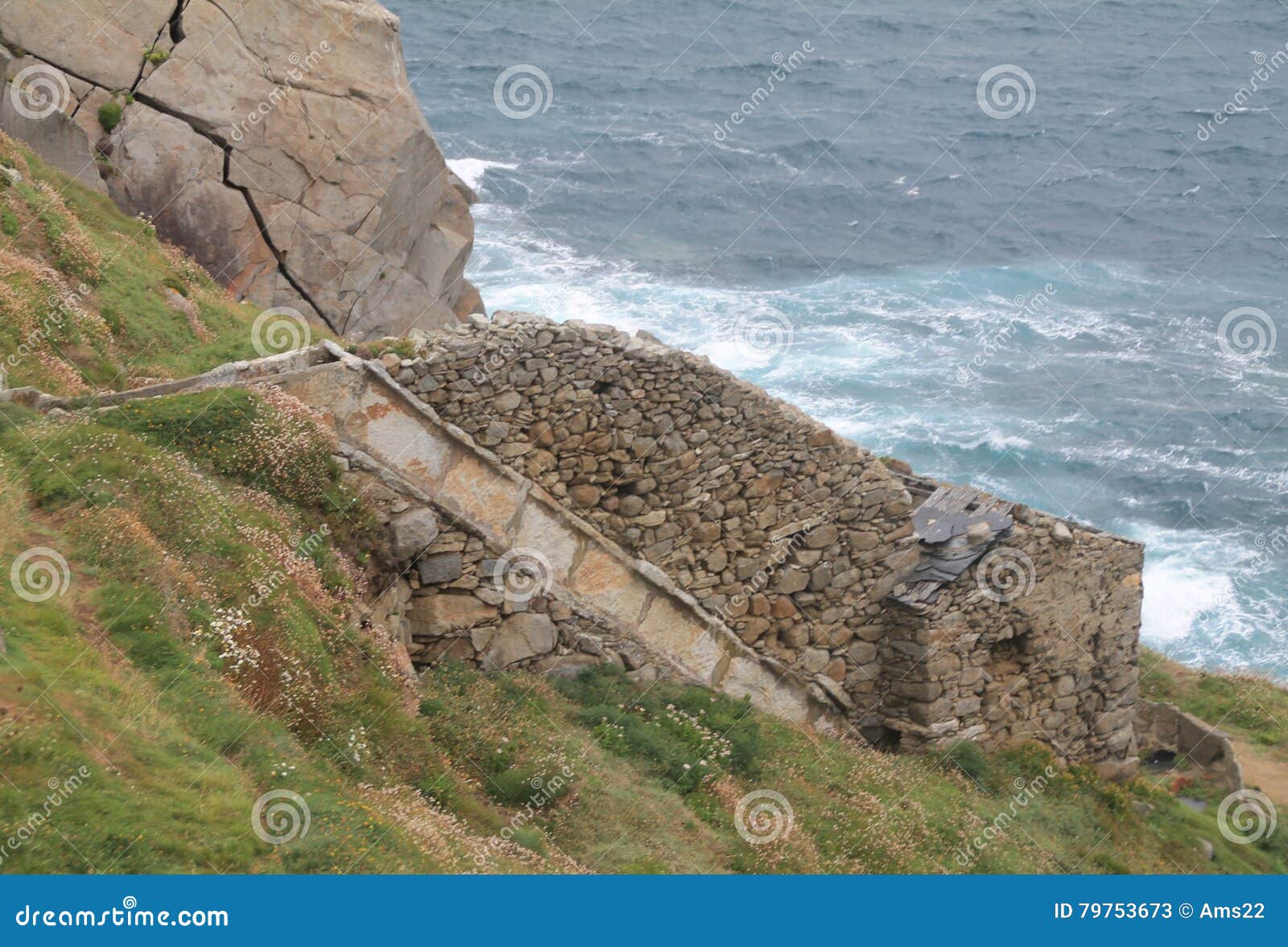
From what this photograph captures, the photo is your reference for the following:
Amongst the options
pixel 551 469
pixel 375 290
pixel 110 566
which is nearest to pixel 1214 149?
pixel 375 290

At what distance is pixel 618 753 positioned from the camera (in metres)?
13.9

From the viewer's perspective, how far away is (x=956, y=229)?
56.3m

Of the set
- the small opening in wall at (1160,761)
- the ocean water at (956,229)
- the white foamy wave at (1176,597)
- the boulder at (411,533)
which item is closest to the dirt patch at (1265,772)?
the small opening in wall at (1160,761)

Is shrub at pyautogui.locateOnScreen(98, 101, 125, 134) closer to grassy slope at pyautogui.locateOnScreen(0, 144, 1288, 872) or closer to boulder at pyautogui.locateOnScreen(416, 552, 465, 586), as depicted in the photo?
grassy slope at pyautogui.locateOnScreen(0, 144, 1288, 872)

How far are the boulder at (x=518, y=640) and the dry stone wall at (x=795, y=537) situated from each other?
4.96 ft

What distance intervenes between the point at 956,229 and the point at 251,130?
3954cm

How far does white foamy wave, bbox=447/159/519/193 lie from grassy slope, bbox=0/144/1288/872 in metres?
38.1

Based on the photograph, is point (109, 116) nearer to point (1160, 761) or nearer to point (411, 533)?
point (411, 533)

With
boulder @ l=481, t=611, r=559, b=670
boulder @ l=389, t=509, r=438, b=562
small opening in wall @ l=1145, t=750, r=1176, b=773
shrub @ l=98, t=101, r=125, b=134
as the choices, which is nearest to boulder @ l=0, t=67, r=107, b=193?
shrub @ l=98, t=101, r=125, b=134

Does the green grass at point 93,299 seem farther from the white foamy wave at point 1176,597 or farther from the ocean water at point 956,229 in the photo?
the white foamy wave at point 1176,597

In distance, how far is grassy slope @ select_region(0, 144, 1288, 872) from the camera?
28.7ft

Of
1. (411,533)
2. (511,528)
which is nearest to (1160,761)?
(511,528)

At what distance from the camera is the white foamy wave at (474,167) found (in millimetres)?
54719

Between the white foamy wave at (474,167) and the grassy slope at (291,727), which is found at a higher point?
the white foamy wave at (474,167)
